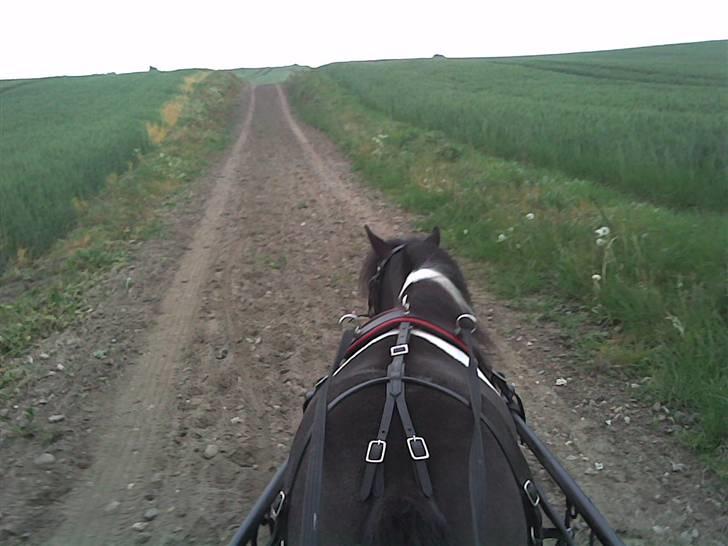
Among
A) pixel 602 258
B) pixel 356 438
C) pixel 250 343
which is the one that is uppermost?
pixel 356 438

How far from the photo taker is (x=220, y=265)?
7.97 meters

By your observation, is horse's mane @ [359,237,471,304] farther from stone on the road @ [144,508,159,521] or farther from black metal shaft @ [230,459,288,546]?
stone on the road @ [144,508,159,521]

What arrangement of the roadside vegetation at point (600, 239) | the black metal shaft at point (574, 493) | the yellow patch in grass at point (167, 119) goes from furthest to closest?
the yellow patch in grass at point (167, 119) → the roadside vegetation at point (600, 239) → the black metal shaft at point (574, 493)

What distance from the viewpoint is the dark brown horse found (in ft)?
5.95

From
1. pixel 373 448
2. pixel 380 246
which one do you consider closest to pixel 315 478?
pixel 373 448

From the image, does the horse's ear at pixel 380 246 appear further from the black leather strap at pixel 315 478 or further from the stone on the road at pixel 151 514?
the stone on the road at pixel 151 514

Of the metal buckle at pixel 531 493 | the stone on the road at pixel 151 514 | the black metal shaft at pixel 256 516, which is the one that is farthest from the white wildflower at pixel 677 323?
the stone on the road at pixel 151 514

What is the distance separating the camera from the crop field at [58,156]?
889cm

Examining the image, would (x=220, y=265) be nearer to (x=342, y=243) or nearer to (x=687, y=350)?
(x=342, y=243)

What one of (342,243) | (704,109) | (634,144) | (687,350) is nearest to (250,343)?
(342,243)

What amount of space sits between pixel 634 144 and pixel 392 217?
11.8 ft

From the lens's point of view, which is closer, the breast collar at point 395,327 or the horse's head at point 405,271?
the breast collar at point 395,327

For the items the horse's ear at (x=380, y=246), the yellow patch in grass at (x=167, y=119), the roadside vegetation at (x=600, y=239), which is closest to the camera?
the horse's ear at (x=380, y=246)

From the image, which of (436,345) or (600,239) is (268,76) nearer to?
(600,239)
